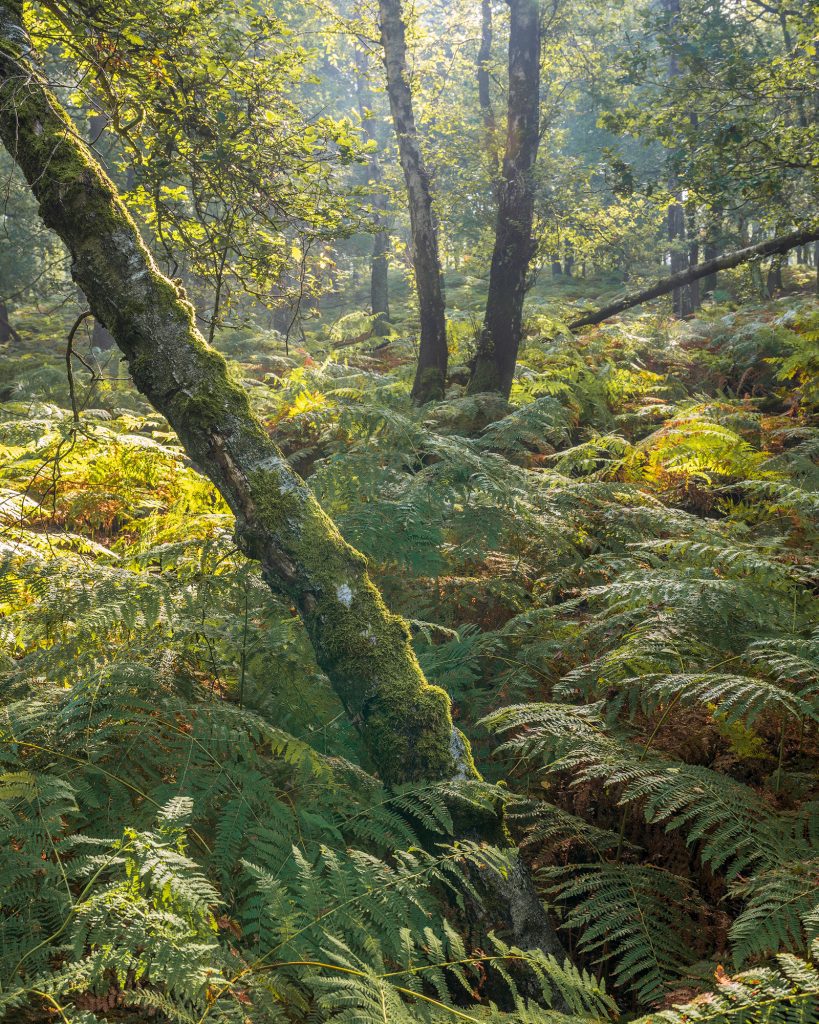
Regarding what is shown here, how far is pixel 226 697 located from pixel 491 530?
67.7 inches

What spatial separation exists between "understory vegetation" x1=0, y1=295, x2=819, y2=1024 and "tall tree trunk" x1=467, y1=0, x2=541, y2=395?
2844 mm

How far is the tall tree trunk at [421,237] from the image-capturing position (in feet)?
27.1

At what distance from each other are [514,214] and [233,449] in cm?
580

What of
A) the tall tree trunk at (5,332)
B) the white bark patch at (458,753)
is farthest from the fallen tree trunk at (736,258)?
the tall tree trunk at (5,332)

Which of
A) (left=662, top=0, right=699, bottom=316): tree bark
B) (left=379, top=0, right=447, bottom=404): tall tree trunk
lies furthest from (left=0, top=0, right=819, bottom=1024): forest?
(left=662, top=0, right=699, bottom=316): tree bark

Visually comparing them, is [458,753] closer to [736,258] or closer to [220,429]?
[220,429]

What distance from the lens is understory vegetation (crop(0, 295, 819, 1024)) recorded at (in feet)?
4.77

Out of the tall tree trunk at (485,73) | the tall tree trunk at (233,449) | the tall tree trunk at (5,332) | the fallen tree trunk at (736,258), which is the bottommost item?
the tall tree trunk at (233,449)

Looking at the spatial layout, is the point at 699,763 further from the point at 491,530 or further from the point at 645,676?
the point at 491,530

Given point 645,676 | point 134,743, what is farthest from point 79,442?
point 645,676

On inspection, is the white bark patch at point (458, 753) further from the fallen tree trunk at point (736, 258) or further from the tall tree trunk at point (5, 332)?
the tall tree trunk at point (5, 332)

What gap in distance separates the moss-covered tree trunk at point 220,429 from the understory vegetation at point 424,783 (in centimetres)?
30

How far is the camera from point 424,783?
2.10m

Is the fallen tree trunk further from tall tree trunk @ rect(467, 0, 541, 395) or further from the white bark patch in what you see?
the white bark patch
